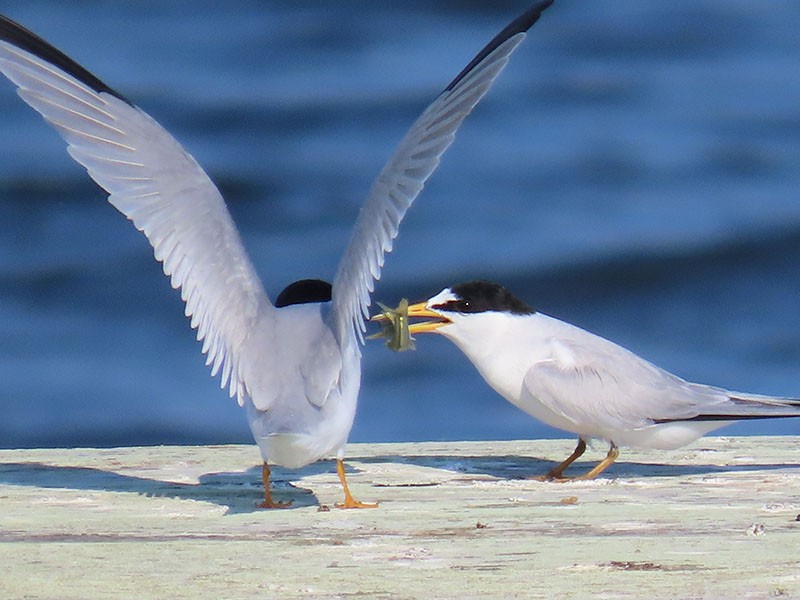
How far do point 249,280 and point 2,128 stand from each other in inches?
315

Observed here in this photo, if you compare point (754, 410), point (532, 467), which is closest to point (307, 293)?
point (532, 467)

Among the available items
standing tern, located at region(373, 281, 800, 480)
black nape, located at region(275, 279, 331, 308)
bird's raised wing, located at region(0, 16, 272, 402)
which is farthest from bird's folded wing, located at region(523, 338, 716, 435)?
bird's raised wing, located at region(0, 16, 272, 402)

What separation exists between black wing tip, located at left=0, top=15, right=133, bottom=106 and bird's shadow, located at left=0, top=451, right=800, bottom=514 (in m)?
1.00

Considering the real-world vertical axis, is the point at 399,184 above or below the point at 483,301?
above

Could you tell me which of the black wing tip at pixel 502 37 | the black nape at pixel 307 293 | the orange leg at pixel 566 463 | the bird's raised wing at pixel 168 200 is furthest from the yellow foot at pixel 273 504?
the black wing tip at pixel 502 37

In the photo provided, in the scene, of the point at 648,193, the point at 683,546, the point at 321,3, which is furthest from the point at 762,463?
the point at 321,3

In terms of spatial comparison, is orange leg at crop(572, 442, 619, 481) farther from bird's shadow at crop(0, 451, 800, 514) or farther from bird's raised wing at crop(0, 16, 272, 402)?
bird's raised wing at crop(0, 16, 272, 402)

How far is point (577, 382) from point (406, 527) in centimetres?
140

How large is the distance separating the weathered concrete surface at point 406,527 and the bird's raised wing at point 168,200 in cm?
42

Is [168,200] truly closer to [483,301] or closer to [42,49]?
[42,49]

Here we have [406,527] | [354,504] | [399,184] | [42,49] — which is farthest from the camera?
[42,49]

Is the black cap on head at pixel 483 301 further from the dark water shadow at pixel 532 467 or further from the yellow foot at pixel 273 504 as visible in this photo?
the yellow foot at pixel 273 504

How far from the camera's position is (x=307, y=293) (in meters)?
4.78

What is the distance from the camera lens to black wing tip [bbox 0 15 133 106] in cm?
418
